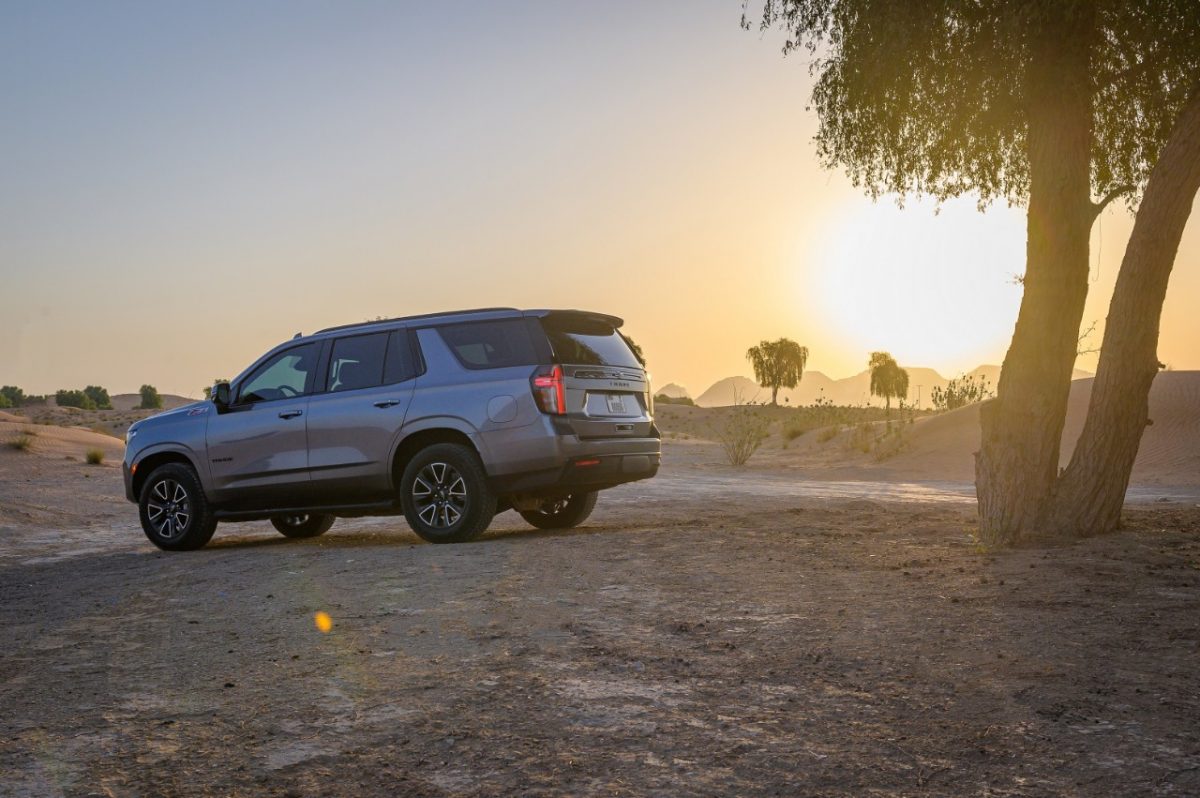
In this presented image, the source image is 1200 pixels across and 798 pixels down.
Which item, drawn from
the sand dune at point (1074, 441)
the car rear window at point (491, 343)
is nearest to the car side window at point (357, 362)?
the car rear window at point (491, 343)

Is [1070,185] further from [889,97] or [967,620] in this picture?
[967,620]

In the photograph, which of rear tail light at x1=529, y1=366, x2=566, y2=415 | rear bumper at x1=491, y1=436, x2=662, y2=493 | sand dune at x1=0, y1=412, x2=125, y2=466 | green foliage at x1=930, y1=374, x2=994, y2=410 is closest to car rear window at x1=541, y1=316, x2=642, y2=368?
rear tail light at x1=529, y1=366, x2=566, y2=415

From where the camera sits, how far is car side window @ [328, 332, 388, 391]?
445 inches

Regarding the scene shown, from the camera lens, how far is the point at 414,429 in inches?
425

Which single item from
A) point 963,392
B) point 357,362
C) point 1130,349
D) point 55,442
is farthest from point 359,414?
point 963,392

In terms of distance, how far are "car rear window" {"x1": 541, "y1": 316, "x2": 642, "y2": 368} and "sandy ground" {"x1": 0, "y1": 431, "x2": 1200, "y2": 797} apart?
178 cm

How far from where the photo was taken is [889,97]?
11.6m

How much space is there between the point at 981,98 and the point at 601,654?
7.90 m

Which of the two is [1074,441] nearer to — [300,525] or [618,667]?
[300,525]

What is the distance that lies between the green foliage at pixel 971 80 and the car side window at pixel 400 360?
522 centimetres

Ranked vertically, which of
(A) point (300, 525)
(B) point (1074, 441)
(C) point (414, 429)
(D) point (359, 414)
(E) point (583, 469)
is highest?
(B) point (1074, 441)

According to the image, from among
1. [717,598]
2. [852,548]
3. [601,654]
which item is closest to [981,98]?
[852,548]

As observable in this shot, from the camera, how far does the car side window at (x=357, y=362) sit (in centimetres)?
1130

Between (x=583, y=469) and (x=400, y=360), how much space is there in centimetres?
214
